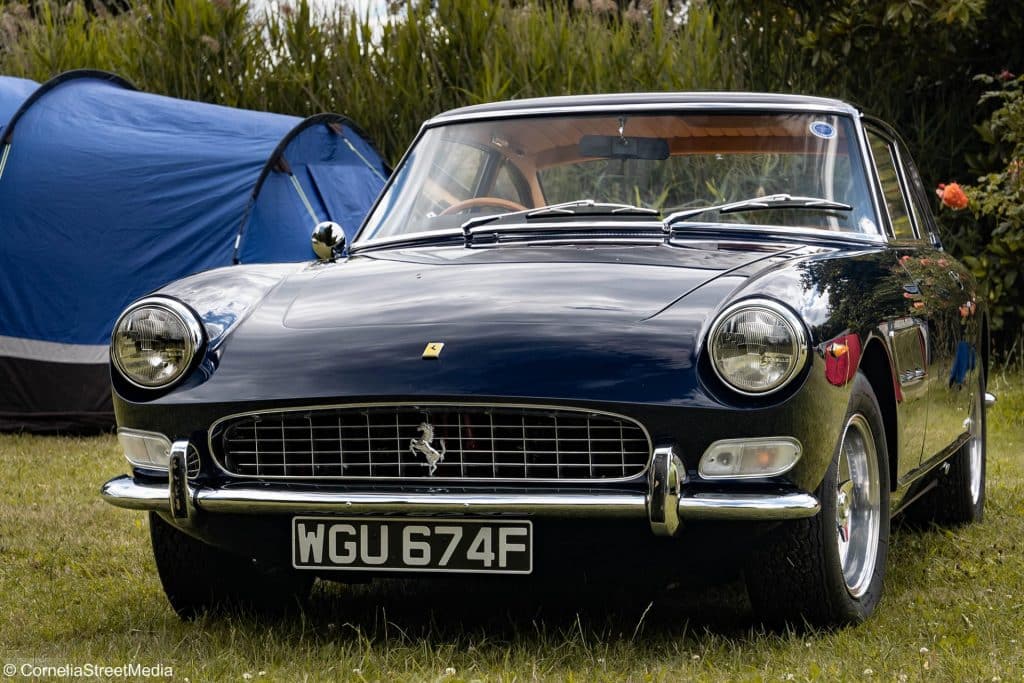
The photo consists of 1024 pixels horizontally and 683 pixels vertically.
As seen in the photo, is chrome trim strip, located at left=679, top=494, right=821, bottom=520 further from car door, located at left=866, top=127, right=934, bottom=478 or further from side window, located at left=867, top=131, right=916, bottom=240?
side window, located at left=867, top=131, right=916, bottom=240

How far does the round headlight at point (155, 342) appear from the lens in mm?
3611

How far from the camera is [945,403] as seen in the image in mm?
4547

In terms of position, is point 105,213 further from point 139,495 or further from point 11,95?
point 139,495

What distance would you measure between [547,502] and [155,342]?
1097 millimetres

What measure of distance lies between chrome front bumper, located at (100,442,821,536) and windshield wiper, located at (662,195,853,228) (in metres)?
1.22

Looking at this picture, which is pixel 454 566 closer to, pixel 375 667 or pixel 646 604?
pixel 375 667

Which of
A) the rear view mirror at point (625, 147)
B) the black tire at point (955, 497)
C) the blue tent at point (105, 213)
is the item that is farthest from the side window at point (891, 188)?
the blue tent at point (105, 213)

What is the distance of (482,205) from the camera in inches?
186

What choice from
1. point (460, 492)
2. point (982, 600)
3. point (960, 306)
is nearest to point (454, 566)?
point (460, 492)

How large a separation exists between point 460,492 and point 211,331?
0.80 m

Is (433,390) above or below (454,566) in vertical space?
above

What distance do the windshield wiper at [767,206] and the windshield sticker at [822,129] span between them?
33 cm

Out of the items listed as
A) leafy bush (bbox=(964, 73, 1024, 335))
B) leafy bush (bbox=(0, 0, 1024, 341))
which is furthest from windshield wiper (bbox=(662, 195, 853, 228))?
leafy bush (bbox=(0, 0, 1024, 341))

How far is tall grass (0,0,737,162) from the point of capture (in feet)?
37.3
